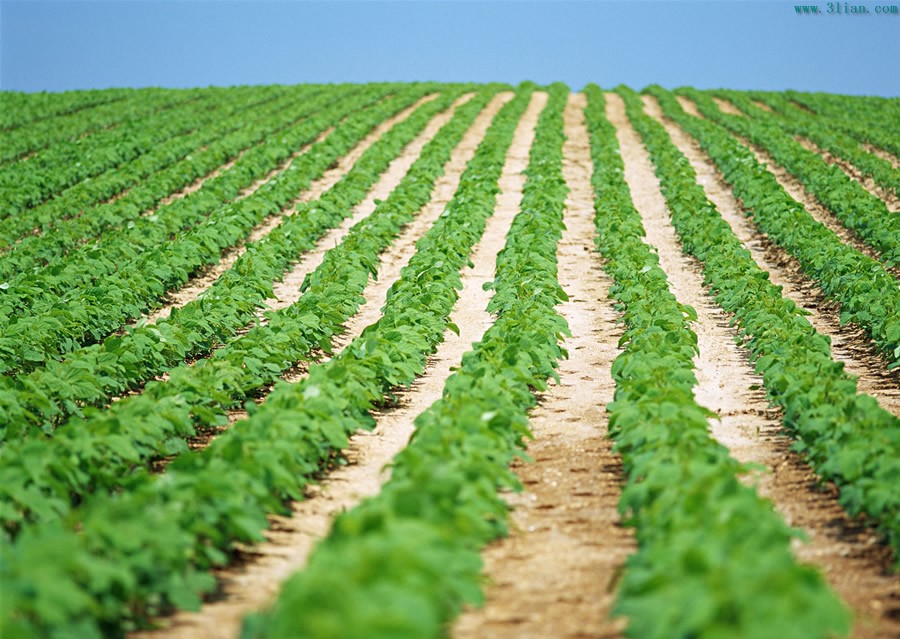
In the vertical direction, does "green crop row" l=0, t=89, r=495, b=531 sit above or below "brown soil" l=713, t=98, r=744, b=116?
below

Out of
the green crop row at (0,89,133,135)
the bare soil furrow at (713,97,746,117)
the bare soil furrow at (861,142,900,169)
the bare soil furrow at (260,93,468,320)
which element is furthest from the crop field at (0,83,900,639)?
the green crop row at (0,89,133,135)

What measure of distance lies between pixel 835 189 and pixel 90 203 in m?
17.9

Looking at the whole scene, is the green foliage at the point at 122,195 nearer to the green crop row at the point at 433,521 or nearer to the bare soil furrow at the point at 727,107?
the green crop row at the point at 433,521

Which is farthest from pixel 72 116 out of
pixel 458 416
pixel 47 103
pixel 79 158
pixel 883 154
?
pixel 458 416

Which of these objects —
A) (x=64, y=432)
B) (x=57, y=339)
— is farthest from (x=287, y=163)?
(x=64, y=432)

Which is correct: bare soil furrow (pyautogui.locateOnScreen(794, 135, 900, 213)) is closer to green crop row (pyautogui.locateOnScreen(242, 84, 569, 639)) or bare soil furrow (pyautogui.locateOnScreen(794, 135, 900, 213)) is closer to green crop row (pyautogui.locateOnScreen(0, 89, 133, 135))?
green crop row (pyautogui.locateOnScreen(242, 84, 569, 639))

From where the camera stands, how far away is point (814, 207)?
20281 mm

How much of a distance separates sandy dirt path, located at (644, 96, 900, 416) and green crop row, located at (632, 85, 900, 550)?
0.65 metres

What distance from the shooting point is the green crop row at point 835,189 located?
15.7 metres

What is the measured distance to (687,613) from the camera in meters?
3.84

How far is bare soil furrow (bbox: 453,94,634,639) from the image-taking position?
17.1ft

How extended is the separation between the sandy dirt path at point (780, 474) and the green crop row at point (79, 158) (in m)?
17.6

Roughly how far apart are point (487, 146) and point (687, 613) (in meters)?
24.3

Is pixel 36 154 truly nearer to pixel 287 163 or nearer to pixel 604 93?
pixel 287 163
